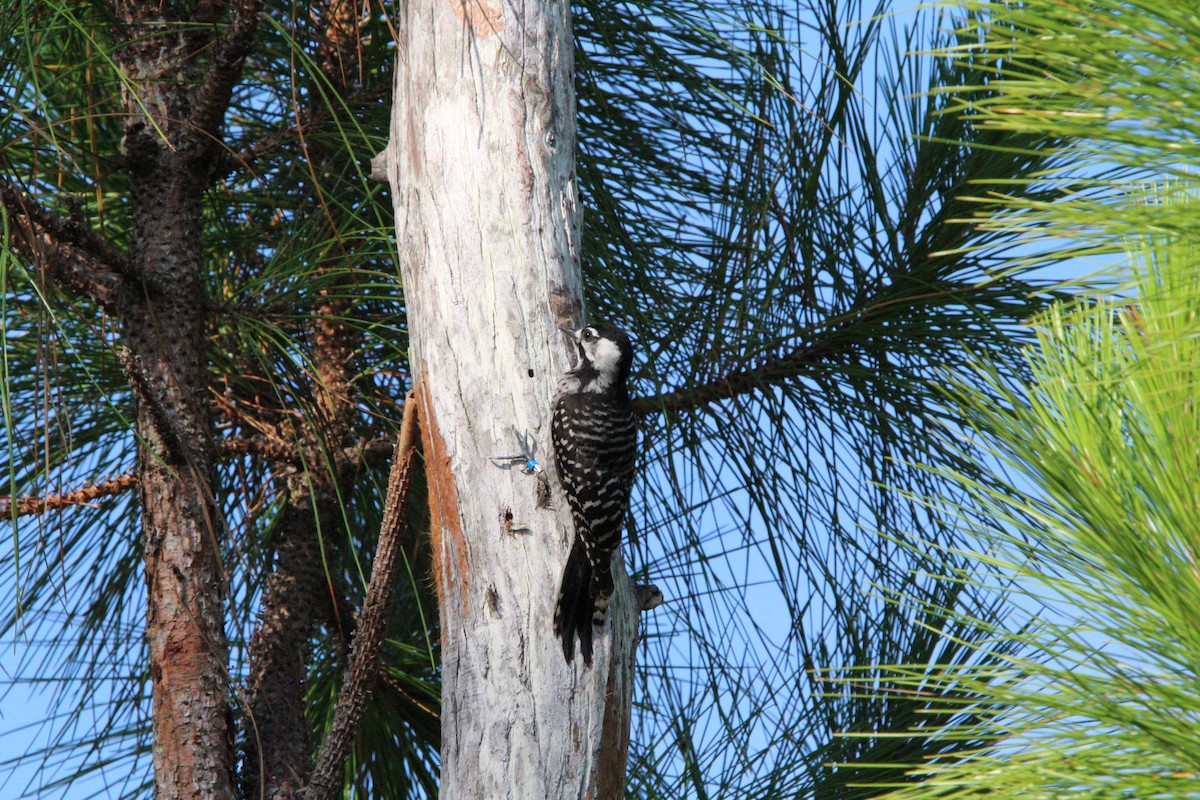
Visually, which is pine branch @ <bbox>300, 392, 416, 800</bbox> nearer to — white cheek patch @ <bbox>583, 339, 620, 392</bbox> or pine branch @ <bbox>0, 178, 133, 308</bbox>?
white cheek patch @ <bbox>583, 339, 620, 392</bbox>

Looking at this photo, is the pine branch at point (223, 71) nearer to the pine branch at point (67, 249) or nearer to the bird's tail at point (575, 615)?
the pine branch at point (67, 249)

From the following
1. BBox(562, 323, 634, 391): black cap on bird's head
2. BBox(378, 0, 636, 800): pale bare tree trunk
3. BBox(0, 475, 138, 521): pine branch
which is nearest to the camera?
BBox(378, 0, 636, 800): pale bare tree trunk

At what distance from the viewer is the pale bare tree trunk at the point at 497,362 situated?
1993mm

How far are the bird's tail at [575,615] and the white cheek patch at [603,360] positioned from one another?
0.45 m

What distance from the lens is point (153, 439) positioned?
7.91 feet

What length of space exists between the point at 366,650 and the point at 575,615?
1.23 feet

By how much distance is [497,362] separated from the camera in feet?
7.10

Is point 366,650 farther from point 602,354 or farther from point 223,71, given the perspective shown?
point 223,71

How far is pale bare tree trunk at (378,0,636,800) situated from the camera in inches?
78.5

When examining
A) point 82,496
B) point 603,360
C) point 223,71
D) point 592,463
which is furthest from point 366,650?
point 223,71

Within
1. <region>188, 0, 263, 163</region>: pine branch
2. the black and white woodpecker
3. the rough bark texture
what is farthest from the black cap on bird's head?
<region>188, 0, 263, 163</region>: pine branch

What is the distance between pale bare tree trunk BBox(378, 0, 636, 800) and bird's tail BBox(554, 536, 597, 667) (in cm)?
2

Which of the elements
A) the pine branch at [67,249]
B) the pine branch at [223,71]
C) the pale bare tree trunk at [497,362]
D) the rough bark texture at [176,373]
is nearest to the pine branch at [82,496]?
the rough bark texture at [176,373]

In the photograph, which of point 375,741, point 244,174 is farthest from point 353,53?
point 375,741
